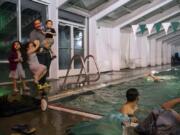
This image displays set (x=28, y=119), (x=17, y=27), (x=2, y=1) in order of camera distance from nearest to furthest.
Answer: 1. (x=28, y=119)
2. (x=2, y=1)
3. (x=17, y=27)

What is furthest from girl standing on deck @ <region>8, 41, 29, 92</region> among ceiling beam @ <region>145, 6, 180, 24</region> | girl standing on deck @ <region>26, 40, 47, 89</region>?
ceiling beam @ <region>145, 6, 180, 24</region>

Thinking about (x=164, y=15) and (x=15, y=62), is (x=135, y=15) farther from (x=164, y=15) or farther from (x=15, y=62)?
(x=15, y=62)

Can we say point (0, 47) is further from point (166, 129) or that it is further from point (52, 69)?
point (166, 129)

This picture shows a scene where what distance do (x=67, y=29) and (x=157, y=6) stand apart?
6.00 meters

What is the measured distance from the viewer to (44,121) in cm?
421

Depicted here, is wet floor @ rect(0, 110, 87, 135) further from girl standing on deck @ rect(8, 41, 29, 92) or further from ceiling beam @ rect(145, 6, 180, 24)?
ceiling beam @ rect(145, 6, 180, 24)

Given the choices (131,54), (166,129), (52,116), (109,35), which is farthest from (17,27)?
(131,54)

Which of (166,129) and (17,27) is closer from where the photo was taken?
(166,129)

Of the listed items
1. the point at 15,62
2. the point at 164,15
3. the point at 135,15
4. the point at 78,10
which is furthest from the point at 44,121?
the point at 164,15

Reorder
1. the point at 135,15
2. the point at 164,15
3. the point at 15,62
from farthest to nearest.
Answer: the point at 164,15
the point at 135,15
the point at 15,62

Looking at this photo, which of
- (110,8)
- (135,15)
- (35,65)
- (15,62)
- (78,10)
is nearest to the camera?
(35,65)

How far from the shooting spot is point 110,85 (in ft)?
31.0

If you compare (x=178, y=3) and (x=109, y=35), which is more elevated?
(x=178, y=3)

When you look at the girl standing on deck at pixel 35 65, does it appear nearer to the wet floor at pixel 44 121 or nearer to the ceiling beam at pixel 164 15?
the wet floor at pixel 44 121
